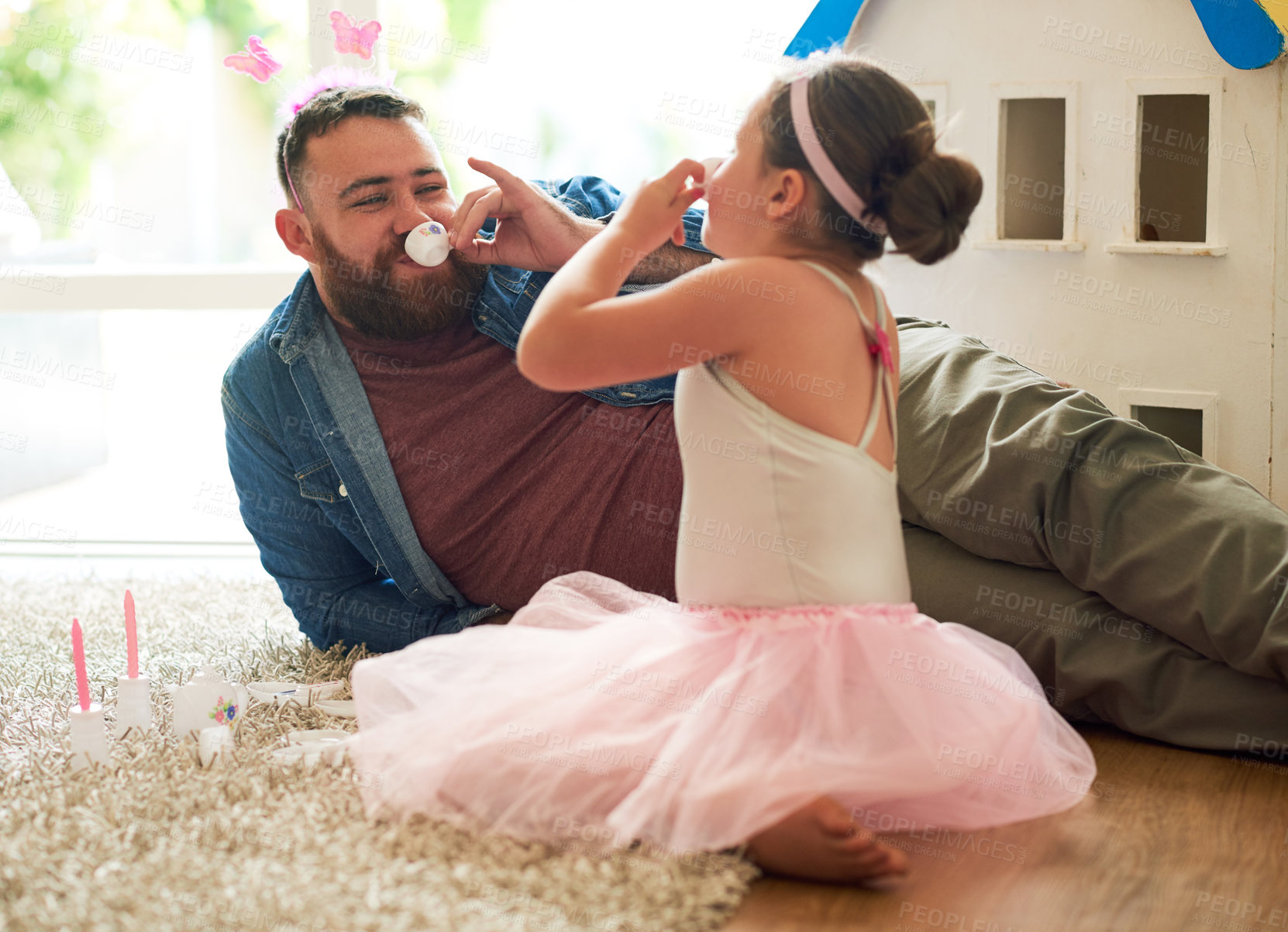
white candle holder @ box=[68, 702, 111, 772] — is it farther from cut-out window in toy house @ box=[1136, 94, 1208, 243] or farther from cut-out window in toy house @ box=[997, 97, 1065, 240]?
cut-out window in toy house @ box=[1136, 94, 1208, 243]

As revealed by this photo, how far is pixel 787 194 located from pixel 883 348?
6.7 inches

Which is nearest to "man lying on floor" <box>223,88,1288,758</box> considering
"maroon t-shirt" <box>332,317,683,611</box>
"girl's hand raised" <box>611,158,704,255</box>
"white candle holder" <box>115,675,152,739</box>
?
"maroon t-shirt" <box>332,317,683,611</box>

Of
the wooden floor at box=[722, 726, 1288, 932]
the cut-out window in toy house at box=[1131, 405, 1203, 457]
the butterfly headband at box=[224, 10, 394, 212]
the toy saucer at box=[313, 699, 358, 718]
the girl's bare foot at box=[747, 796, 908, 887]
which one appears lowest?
the toy saucer at box=[313, 699, 358, 718]

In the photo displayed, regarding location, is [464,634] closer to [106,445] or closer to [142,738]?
[142,738]

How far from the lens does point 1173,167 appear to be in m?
1.89

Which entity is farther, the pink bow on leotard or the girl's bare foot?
the pink bow on leotard

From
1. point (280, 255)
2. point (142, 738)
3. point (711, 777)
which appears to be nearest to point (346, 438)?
point (142, 738)

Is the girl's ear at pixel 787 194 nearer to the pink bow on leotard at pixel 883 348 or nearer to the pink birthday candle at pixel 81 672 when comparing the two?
the pink bow on leotard at pixel 883 348

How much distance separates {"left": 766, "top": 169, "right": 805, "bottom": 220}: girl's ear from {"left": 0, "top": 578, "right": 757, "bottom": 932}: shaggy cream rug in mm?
584

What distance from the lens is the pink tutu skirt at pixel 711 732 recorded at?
37.1 inches

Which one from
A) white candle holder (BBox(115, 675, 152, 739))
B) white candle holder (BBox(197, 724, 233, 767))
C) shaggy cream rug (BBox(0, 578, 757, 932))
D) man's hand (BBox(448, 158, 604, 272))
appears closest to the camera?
shaggy cream rug (BBox(0, 578, 757, 932))

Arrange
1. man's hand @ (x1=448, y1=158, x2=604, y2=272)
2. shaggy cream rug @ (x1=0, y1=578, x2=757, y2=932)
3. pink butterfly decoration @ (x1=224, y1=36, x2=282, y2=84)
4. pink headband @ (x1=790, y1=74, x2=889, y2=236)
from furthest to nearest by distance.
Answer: pink butterfly decoration @ (x1=224, y1=36, x2=282, y2=84) < man's hand @ (x1=448, y1=158, x2=604, y2=272) < pink headband @ (x1=790, y1=74, x2=889, y2=236) < shaggy cream rug @ (x1=0, y1=578, x2=757, y2=932)

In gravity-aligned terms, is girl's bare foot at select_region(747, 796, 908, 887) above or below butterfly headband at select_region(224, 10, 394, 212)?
below

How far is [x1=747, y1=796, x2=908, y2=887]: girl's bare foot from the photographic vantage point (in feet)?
2.96
